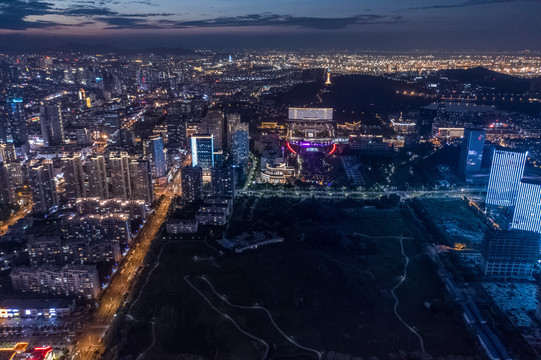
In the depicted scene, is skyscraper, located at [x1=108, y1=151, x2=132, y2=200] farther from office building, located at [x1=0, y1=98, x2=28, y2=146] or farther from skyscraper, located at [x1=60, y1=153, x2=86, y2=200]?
office building, located at [x1=0, y1=98, x2=28, y2=146]

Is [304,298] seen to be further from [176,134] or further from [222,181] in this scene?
[176,134]

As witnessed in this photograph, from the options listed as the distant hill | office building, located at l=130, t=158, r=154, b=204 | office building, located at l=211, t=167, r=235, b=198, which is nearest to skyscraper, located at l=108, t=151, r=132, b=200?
office building, located at l=130, t=158, r=154, b=204

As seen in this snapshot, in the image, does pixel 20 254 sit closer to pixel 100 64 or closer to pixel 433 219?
pixel 433 219

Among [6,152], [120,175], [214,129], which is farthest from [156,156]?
[6,152]

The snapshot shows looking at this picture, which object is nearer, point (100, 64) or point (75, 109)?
point (75, 109)

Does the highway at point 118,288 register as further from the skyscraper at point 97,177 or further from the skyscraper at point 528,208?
the skyscraper at point 528,208

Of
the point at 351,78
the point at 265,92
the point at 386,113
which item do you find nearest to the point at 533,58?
the point at 351,78
